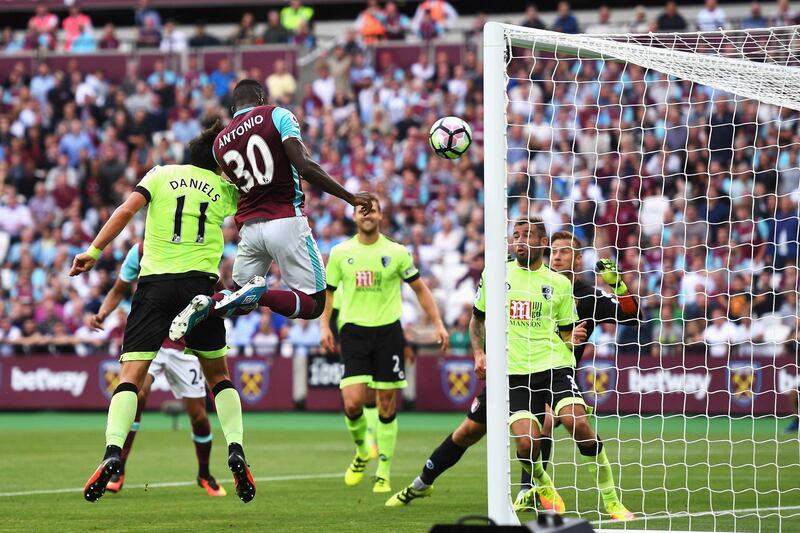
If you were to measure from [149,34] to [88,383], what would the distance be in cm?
1147

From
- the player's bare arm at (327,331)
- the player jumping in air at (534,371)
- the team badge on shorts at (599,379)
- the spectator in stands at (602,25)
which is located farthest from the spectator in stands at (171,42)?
the player jumping in air at (534,371)

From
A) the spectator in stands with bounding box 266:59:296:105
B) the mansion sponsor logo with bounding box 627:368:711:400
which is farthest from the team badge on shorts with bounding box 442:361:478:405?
the spectator in stands with bounding box 266:59:296:105

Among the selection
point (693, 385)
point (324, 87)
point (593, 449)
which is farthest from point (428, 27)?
point (593, 449)

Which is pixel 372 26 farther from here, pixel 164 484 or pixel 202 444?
pixel 202 444

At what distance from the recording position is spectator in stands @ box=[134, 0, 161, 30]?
30.2m

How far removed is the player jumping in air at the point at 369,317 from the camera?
38.4 feet

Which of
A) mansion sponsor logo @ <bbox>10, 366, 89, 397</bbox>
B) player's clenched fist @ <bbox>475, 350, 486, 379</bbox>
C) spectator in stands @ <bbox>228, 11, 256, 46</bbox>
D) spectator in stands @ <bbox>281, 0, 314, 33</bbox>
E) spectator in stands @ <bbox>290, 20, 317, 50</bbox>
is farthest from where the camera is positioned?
spectator in stands @ <bbox>281, 0, 314, 33</bbox>

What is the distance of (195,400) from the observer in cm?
1132

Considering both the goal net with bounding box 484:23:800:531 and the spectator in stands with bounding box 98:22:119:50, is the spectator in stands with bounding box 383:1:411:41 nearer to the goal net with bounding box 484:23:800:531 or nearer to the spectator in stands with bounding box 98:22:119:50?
the goal net with bounding box 484:23:800:531

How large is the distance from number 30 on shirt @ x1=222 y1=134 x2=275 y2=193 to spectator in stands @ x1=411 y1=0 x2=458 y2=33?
19841 mm

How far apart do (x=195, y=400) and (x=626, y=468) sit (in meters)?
4.75

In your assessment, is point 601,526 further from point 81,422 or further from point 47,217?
point 47,217

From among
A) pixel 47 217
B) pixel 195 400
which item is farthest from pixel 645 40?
pixel 47 217

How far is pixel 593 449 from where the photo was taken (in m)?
9.29
